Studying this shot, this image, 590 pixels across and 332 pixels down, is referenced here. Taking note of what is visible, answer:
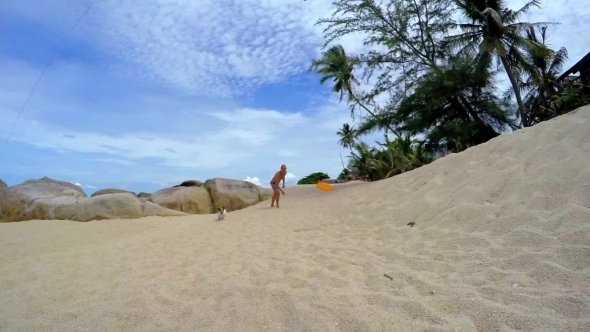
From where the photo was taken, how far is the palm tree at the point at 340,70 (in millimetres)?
18641

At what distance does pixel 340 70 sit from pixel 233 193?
13.4 metres

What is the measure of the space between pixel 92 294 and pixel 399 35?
15.2 m

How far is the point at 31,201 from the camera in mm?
9828

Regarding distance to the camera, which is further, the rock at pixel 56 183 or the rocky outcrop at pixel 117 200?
the rock at pixel 56 183

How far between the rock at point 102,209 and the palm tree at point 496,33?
13.3m

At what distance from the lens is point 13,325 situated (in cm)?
315

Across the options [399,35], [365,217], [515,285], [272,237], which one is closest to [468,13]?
[399,35]

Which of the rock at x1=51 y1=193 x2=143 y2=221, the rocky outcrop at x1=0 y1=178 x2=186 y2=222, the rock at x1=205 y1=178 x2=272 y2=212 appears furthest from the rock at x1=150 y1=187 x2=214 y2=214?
the rock at x1=51 y1=193 x2=143 y2=221

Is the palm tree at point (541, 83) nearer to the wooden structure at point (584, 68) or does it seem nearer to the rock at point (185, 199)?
the wooden structure at point (584, 68)

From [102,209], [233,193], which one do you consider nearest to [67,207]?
[102,209]

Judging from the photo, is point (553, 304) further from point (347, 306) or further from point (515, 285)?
point (347, 306)

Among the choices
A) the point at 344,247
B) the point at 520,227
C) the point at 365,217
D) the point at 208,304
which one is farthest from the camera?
the point at 365,217

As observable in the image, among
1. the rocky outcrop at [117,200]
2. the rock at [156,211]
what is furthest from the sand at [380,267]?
the rock at [156,211]

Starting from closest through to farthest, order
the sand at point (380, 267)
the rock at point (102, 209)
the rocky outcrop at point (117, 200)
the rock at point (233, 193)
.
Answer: the sand at point (380, 267) → the rock at point (102, 209) → the rocky outcrop at point (117, 200) → the rock at point (233, 193)
